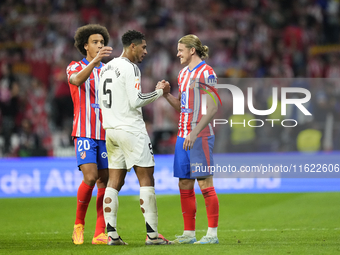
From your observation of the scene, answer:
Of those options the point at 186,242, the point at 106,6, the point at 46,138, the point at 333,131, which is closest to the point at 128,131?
the point at 186,242

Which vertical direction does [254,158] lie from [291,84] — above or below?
below

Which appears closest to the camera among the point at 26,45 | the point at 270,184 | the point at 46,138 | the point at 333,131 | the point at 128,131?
the point at 128,131

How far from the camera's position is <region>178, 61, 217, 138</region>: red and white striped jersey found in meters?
5.33

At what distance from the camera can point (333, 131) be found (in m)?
11.5

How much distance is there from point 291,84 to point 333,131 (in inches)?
61.4

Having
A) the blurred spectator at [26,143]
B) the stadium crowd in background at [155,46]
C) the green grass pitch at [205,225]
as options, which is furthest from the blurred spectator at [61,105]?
the green grass pitch at [205,225]

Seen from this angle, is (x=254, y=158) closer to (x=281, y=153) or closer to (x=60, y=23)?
(x=281, y=153)

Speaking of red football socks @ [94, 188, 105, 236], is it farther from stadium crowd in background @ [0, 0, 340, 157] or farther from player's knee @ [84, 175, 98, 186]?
stadium crowd in background @ [0, 0, 340, 157]

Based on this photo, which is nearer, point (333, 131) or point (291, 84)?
point (333, 131)

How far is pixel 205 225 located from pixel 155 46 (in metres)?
10.1

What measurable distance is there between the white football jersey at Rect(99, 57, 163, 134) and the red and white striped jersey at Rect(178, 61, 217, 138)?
0.36 m

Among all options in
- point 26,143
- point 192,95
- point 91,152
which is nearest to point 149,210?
point 91,152

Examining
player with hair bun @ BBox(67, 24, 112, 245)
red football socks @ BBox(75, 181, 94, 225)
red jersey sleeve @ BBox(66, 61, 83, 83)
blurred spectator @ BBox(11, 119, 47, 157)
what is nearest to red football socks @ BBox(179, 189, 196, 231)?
player with hair bun @ BBox(67, 24, 112, 245)

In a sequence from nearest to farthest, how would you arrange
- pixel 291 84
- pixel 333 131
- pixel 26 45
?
1. pixel 333 131
2. pixel 291 84
3. pixel 26 45
